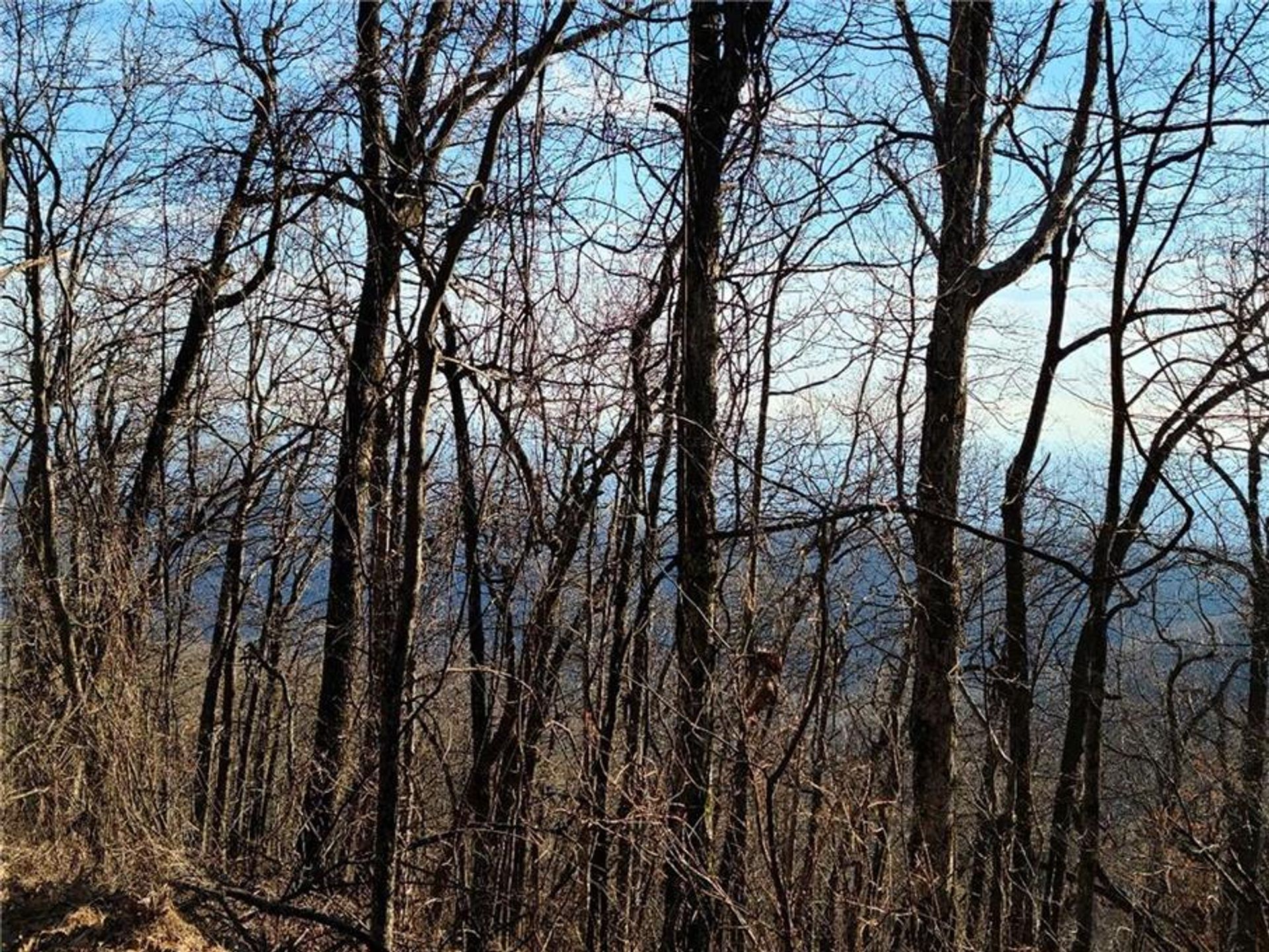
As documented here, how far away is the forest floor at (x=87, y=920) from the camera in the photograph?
4129 mm

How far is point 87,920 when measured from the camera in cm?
430

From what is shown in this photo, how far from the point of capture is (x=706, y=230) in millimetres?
4996

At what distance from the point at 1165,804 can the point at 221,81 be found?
392 inches

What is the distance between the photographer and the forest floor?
413 cm

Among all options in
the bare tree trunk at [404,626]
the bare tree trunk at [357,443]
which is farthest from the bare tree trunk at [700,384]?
the bare tree trunk at [357,443]

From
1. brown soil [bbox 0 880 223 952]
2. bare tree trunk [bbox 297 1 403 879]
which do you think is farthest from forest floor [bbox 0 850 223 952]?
bare tree trunk [bbox 297 1 403 879]

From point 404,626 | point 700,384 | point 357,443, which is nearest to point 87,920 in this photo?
point 404,626

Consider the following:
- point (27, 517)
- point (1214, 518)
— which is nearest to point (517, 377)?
point (27, 517)

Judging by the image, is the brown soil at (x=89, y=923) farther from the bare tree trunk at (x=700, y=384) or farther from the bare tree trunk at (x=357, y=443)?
the bare tree trunk at (x=700, y=384)

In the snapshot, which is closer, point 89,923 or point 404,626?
point 404,626

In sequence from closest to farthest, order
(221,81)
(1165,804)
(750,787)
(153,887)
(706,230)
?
(750,787)
(153,887)
(706,230)
(221,81)
(1165,804)

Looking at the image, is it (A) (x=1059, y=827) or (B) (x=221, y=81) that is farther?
(A) (x=1059, y=827)

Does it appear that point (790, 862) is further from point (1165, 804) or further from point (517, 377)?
point (1165, 804)

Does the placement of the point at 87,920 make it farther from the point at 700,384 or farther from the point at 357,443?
the point at 700,384
